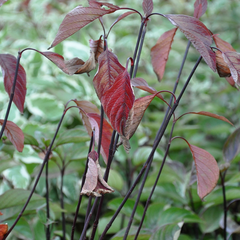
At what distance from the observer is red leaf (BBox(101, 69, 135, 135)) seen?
0.35 meters

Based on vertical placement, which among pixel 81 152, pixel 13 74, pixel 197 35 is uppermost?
pixel 197 35

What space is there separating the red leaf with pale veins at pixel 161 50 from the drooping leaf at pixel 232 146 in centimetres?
27

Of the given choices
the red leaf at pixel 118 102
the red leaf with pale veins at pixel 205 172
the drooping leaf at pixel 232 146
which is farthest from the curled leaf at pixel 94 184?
the drooping leaf at pixel 232 146

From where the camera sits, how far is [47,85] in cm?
116

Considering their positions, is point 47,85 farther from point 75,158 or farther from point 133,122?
point 133,122

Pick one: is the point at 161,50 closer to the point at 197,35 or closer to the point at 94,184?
the point at 197,35

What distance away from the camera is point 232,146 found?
689 millimetres

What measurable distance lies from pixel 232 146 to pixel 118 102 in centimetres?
44

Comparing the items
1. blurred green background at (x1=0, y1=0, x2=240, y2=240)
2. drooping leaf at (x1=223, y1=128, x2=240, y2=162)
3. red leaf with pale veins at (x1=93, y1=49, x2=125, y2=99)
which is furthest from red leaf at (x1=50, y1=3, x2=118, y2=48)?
drooping leaf at (x1=223, y1=128, x2=240, y2=162)

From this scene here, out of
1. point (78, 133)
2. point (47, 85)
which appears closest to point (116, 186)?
point (78, 133)

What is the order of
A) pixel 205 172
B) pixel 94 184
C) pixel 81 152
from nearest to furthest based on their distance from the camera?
pixel 94 184 < pixel 205 172 < pixel 81 152

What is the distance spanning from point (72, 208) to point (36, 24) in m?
1.53

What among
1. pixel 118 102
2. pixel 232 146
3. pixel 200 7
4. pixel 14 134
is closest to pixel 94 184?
pixel 118 102

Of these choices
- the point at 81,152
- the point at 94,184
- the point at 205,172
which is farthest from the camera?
the point at 81,152
